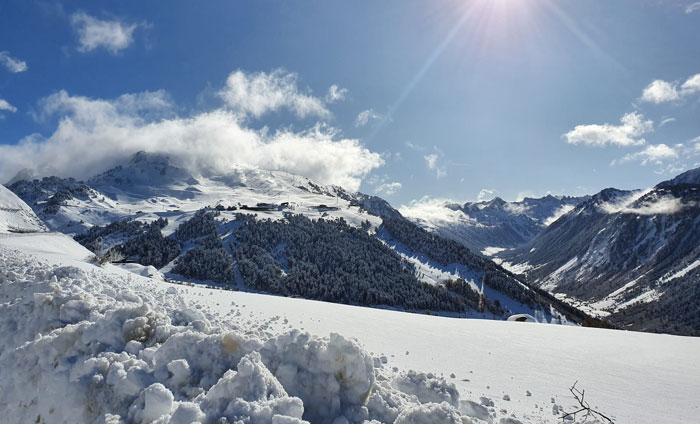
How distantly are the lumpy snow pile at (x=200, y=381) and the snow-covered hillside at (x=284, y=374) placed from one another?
2 centimetres

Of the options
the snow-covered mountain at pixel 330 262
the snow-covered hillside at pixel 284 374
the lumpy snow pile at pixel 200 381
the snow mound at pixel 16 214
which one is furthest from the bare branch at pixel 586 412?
the snow mound at pixel 16 214

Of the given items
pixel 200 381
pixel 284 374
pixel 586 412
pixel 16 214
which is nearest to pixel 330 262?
pixel 16 214

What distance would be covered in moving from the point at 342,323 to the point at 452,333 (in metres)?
4.35

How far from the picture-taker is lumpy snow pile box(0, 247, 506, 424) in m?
5.20

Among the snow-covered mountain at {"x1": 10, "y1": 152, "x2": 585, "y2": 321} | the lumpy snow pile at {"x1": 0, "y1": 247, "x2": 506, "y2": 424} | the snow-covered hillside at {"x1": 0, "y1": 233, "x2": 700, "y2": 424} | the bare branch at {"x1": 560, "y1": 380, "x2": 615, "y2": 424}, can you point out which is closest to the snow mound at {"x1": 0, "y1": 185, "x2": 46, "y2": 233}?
the snow-covered mountain at {"x1": 10, "y1": 152, "x2": 585, "y2": 321}

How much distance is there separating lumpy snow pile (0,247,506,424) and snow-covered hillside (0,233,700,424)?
0.06ft

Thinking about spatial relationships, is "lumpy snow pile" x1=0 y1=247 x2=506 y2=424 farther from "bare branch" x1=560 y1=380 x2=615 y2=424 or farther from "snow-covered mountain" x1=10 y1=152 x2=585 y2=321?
"snow-covered mountain" x1=10 y1=152 x2=585 y2=321

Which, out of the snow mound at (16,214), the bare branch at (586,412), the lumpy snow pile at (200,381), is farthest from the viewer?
the snow mound at (16,214)

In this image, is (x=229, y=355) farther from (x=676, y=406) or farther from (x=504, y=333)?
(x=504, y=333)

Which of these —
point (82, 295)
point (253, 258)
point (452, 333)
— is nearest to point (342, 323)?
point (452, 333)

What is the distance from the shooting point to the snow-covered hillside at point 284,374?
5402 millimetres

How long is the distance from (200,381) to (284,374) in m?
1.43

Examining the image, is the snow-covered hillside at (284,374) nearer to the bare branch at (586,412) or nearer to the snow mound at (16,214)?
the bare branch at (586,412)

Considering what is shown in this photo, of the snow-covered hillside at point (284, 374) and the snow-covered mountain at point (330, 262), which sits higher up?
the snow-covered mountain at point (330, 262)
